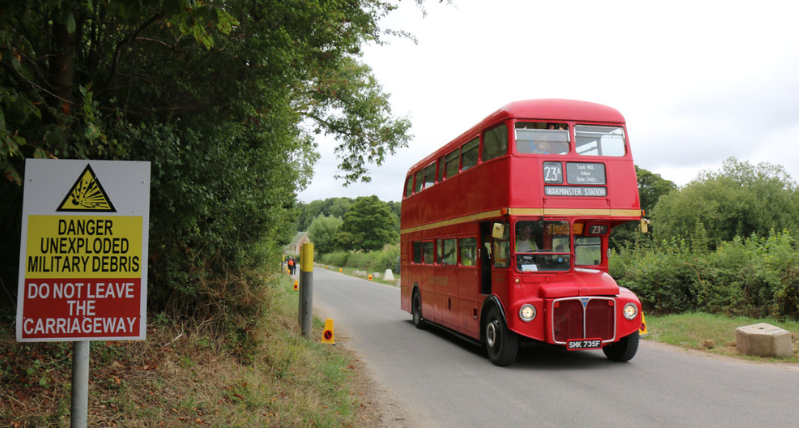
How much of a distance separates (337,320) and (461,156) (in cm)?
676

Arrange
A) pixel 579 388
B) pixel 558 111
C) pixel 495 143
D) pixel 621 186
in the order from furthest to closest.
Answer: pixel 495 143 < pixel 558 111 < pixel 621 186 < pixel 579 388

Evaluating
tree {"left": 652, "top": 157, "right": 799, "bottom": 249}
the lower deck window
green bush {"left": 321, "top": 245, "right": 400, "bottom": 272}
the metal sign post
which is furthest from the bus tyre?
green bush {"left": 321, "top": 245, "right": 400, "bottom": 272}

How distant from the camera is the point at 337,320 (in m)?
15.4

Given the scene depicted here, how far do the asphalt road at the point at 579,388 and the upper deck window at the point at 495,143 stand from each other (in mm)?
3547

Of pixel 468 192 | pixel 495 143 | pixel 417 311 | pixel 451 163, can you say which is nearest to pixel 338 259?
pixel 417 311

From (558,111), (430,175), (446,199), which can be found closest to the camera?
(558,111)

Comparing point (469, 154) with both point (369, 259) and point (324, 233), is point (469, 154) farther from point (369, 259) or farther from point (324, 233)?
point (324, 233)

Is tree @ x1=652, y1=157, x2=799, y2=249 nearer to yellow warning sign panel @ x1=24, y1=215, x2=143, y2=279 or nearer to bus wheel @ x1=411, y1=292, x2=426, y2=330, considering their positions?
bus wheel @ x1=411, y1=292, x2=426, y2=330

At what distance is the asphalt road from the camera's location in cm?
589

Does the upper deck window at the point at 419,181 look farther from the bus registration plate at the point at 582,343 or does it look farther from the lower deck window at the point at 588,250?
the bus registration plate at the point at 582,343

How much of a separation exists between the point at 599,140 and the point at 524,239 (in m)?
2.08

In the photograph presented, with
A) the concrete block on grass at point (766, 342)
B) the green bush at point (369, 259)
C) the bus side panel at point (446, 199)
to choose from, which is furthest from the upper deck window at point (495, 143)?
the green bush at point (369, 259)

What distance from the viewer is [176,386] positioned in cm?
539

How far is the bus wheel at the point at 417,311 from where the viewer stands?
1420 cm
